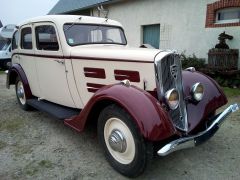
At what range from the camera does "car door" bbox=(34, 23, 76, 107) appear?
4238 mm

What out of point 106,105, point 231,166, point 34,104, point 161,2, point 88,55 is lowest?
point 231,166

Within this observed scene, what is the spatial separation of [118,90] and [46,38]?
80.7 inches

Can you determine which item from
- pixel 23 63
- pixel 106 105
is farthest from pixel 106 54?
pixel 23 63

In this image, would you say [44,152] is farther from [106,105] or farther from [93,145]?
[106,105]

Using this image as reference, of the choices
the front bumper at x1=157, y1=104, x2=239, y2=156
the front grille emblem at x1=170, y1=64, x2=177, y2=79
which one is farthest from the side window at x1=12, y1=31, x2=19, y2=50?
the front bumper at x1=157, y1=104, x2=239, y2=156

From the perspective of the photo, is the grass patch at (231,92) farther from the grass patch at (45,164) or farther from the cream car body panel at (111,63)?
the grass patch at (45,164)

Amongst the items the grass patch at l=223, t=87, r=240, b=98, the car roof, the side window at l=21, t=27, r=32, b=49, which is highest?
the car roof

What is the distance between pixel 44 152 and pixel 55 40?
1681mm

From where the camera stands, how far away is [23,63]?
17.4 ft

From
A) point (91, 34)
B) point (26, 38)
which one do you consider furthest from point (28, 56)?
point (91, 34)

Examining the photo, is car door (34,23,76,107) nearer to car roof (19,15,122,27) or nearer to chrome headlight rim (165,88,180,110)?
car roof (19,15,122,27)

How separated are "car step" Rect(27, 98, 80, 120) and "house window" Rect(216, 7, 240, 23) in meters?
6.30

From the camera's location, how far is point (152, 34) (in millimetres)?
11320

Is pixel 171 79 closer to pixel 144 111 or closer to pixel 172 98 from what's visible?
pixel 172 98
